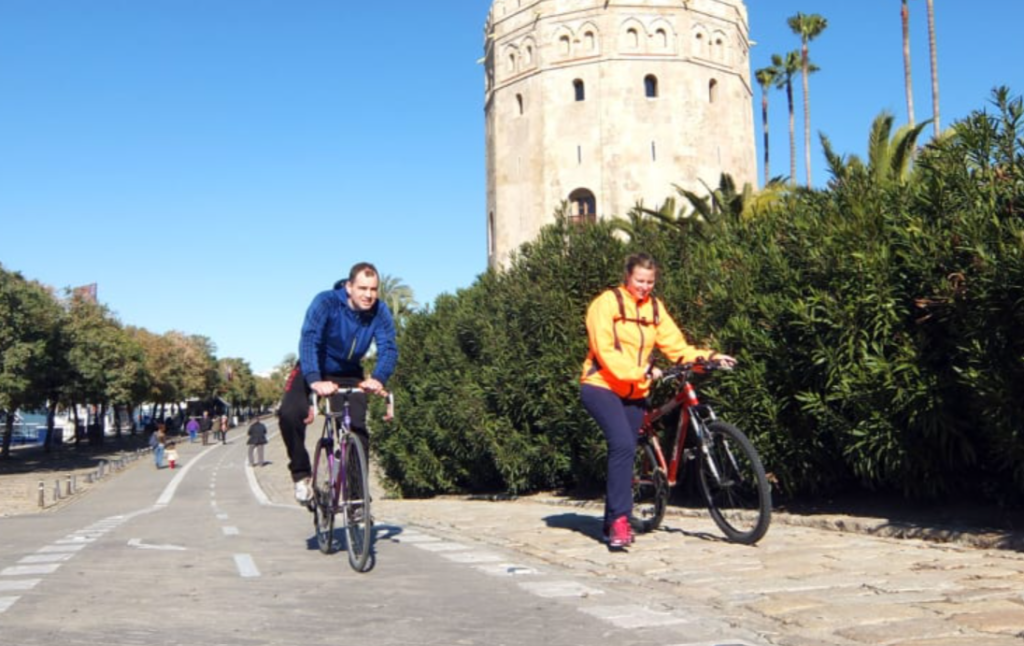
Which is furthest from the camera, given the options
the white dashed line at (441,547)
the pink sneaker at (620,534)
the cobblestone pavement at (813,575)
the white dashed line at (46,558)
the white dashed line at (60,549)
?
the white dashed line at (60,549)

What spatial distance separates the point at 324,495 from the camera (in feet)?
24.1

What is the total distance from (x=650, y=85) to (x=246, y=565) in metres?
44.1

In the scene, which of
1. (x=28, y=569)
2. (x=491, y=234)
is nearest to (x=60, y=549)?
(x=28, y=569)

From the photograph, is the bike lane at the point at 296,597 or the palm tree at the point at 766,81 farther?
the palm tree at the point at 766,81

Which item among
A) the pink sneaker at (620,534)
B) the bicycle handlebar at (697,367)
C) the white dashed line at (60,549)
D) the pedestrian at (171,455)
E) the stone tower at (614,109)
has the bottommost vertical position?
the pedestrian at (171,455)

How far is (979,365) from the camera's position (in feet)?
22.5

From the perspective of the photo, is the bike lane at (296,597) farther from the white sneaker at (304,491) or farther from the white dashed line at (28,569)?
the white sneaker at (304,491)

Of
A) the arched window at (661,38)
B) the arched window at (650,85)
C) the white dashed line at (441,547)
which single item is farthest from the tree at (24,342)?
the white dashed line at (441,547)

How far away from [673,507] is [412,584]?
4449 millimetres

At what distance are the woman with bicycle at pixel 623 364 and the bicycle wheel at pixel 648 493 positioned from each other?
0.38m

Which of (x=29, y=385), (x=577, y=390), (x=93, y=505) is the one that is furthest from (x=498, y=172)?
(x=577, y=390)

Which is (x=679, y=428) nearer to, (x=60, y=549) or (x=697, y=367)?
(x=697, y=367)

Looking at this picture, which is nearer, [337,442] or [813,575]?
[813,575]

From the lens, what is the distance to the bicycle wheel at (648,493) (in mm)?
7586
